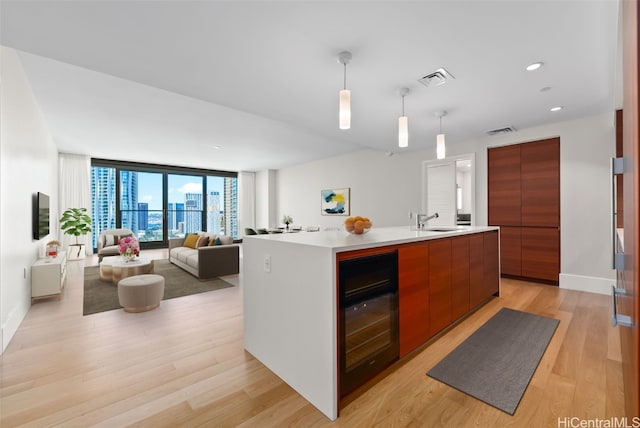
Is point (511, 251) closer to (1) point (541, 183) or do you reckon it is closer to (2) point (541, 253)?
(2) point (541, 253)

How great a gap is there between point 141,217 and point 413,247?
336 inches

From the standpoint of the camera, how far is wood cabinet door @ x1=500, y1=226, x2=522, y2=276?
4.42 m

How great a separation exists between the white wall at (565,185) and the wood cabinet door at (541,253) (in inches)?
3.6

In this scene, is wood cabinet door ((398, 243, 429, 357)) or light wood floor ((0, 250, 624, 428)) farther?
wood cabinet door ((398, 243, 429, 357))

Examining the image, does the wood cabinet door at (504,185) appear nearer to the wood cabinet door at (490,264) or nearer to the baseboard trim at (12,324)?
the wood cabinet door at (490,264)

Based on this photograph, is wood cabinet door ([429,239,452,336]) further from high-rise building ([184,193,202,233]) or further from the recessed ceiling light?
high-rise building ([184,193,202,233])

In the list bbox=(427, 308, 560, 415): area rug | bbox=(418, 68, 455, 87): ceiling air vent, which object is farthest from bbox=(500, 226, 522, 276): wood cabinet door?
bbox=(418, 68, 455, 87): ceiling air vent

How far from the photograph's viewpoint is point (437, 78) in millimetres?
2654

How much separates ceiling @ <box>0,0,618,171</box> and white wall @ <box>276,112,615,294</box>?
0.38 m

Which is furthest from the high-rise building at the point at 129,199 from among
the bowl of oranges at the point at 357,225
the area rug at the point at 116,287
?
the bowl of oranges at the point at 357,225

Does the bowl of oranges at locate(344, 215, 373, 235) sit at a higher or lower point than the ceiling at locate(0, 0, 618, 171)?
lower

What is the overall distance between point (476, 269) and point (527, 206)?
7.50 feet
